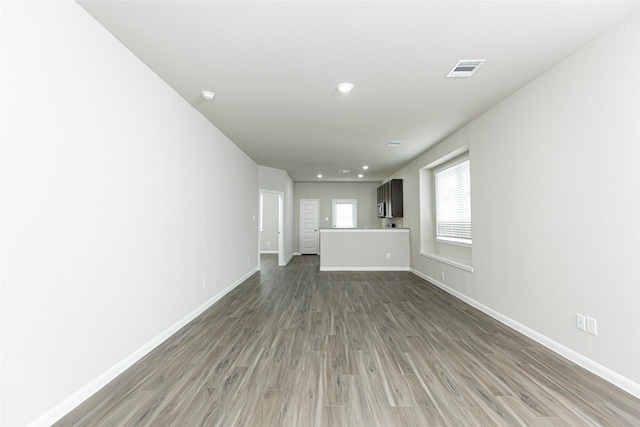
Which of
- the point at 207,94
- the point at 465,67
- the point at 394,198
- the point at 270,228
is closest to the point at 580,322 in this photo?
the point at 465,67

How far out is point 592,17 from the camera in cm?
196

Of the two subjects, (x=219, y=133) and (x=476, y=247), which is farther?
(x=219, y=133)

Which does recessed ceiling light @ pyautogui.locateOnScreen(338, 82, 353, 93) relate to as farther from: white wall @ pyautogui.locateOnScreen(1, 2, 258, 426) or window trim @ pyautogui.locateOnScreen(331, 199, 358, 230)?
window trim @ pyautogui.locateOnScreen(331, 199, 358, 230)

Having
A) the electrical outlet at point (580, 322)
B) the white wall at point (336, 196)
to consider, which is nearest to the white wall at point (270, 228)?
the white wall at point (336, 196)

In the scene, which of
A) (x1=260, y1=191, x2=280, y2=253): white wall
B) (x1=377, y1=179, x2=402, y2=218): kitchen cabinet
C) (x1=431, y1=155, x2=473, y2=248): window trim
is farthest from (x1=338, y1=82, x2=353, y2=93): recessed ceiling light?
(x1=260, y1=191, x2=280, y2=253): white wall

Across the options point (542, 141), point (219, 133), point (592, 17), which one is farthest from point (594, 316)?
point (219, 133)

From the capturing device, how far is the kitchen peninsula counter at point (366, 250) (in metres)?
6.91

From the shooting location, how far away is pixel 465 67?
259 centimetres

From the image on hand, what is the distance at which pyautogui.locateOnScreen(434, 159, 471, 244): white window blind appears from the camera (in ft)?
15.6

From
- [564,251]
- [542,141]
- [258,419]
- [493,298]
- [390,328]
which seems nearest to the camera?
[258,419]

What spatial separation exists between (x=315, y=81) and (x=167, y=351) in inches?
110

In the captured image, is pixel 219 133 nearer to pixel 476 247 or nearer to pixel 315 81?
pixel 315 81

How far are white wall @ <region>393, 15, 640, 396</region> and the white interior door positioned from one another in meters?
7.00

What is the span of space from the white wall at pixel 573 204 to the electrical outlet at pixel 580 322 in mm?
38
